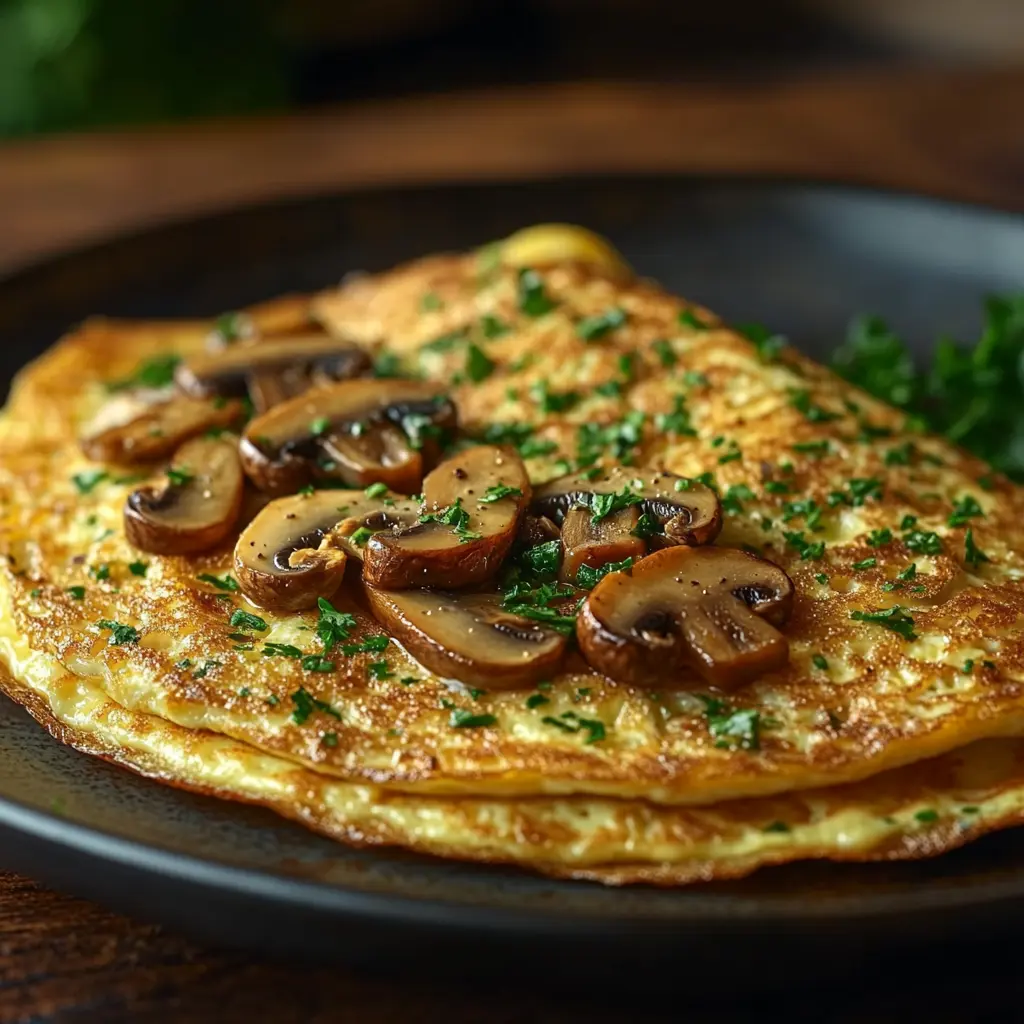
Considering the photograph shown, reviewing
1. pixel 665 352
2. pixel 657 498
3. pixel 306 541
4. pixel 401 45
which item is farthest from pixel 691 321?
pixel 401 45

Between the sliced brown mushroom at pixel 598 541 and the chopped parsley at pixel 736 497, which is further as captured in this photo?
the chopped parsley at pixel 736 497

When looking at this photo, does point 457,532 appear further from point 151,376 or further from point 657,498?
point 151,376

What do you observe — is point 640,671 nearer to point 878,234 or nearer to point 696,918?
point 696,918

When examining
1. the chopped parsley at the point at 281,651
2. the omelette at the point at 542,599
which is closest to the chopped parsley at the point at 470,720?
the omelette at the point at 542,599

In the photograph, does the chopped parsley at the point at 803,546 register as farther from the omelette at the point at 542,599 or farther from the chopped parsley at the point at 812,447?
the chopped parsley at the point at 812,447

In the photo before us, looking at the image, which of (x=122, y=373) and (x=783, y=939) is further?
(x=122, y=373)

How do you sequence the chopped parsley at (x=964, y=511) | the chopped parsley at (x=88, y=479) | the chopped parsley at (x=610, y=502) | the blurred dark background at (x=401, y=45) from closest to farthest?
the chopped parsley at (x=610, y=502) → the chopped parsley at (x=964, y=511) → the chopped parsley at (x=88, y=479) → the blurred dark background at (x=401, y=45)

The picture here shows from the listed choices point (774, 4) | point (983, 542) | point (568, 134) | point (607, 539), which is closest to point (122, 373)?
point (607, 539)
